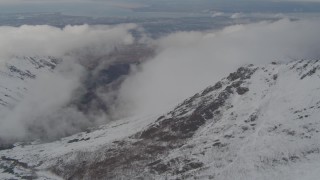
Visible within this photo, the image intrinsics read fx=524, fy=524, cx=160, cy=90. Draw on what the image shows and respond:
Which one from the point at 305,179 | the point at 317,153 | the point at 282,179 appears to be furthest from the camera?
the point at 317,153

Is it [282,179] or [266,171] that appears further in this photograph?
[266,171]

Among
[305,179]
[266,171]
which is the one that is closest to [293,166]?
[266,171]

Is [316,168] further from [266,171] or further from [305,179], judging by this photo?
[266,171]

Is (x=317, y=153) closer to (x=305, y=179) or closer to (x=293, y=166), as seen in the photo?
(x=293, y=166)

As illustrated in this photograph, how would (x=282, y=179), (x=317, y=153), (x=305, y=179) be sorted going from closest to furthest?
1. (x=305, y=179)
2. (x=282, y=179)
3. (x=317, y=153)

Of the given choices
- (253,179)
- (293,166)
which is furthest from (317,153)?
(253,179)

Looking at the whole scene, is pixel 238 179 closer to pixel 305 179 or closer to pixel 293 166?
pixel 293 166

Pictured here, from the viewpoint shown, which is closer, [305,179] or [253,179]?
[305,179]
